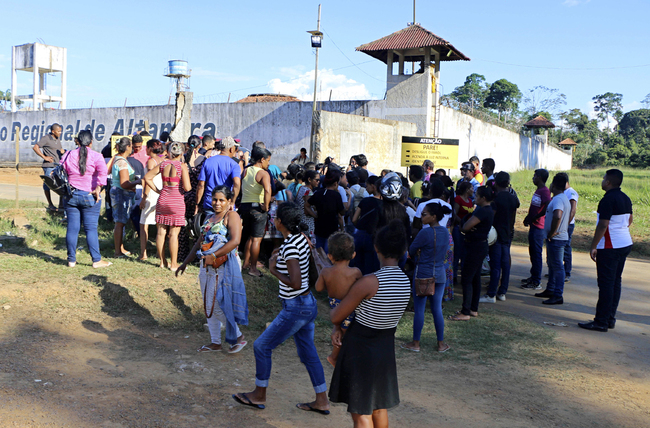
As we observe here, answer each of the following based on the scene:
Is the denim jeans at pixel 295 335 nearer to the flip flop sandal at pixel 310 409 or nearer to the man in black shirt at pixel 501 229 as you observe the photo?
the flip flop sandal at pixel 310 409

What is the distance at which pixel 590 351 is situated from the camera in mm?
5699

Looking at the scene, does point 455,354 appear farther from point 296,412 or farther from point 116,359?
point 116,359

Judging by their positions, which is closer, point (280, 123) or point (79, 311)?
point (79, 311)

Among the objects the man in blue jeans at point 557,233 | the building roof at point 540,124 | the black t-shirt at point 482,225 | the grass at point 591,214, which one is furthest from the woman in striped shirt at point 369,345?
the building roof at point 540,124

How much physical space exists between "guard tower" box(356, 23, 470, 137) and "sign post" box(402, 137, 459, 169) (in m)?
4.89

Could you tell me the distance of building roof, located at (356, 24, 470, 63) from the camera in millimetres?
19547

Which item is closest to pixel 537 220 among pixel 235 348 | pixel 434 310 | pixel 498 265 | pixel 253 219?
pixel 498 265

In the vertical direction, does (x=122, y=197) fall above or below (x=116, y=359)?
above

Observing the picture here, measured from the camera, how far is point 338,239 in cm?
338

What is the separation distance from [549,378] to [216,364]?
312 centimetres

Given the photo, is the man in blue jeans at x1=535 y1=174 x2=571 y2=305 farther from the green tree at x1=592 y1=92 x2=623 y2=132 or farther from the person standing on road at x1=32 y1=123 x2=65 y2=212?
the green tree at x1=592 y1=92 x2=623 y2=132

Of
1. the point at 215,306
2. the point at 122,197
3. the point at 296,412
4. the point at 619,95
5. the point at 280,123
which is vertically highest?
the point at 619,95

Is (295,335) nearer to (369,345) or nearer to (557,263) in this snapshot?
(369,345)

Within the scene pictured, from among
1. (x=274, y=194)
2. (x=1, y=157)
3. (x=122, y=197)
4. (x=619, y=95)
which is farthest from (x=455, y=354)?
(x=619, y=95)
